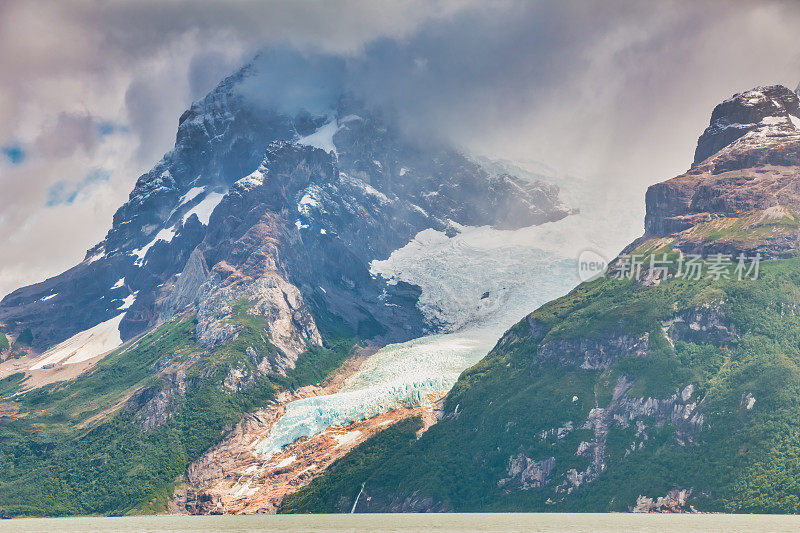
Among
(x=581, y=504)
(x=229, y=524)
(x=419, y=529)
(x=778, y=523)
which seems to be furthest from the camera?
(x=581, y=504)

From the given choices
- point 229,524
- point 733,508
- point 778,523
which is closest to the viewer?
point 778,523

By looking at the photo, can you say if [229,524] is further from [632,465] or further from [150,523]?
[632,465]

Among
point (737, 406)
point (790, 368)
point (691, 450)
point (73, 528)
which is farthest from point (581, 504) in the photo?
point (73, 528)

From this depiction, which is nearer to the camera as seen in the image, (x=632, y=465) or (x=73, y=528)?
(x=73, y=528)

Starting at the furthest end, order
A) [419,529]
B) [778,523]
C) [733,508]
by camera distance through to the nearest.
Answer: [733,508]
[419,529]
[778,523]

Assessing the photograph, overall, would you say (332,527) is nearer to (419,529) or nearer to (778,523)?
(419,529)

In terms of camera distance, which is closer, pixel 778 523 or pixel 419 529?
pixel 778 523

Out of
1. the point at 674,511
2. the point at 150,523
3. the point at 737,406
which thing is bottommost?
the point at 674,511

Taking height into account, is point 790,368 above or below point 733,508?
above

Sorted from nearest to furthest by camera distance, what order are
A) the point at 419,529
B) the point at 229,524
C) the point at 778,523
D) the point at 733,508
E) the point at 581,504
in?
the point at 778,523, the point at 419,529, the point at 733,508, the point at 229,524, the point at 581,504

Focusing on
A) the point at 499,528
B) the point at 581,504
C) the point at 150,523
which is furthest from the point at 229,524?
the point at 581,504
